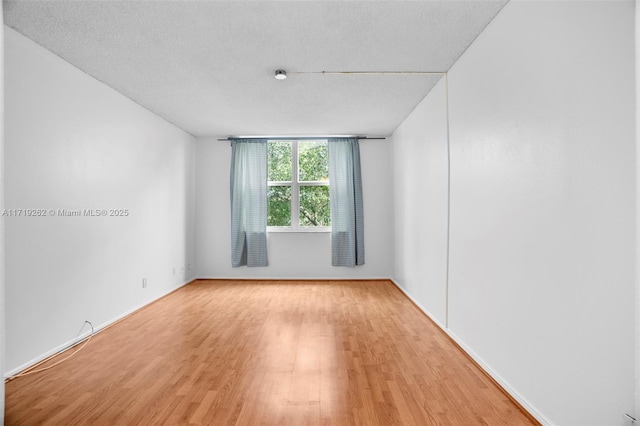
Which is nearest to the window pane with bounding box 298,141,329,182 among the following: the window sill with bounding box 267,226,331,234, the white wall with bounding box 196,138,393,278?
the white wall with bounding box 196,138,393,278

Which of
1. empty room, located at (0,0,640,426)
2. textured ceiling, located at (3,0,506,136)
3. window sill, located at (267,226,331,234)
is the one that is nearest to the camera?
empty room, located at (0,0,640,426)

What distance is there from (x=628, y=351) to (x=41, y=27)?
4.01 metres

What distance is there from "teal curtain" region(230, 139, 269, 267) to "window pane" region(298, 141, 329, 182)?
73cm

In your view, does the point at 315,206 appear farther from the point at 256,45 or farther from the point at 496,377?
the point at 496,377

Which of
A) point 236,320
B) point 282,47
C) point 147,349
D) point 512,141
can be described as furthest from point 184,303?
point 512,141

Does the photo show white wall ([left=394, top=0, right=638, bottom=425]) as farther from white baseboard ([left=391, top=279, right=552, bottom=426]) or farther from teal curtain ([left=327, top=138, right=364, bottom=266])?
teal curtain ([left=327, top=138, right=364, bottom=266])

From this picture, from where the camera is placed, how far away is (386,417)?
189 centimetres

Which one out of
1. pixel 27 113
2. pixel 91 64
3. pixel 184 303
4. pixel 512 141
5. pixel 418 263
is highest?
pixel 91 64

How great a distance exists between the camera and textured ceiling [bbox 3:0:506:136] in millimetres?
2299

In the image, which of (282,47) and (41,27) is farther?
(282,47)

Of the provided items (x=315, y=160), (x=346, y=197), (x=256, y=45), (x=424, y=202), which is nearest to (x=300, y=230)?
(x=346, y=197)

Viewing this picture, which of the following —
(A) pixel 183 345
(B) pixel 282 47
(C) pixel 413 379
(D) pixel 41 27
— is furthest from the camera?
(A) pixel 183 345

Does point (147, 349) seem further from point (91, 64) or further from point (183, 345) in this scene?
point (91, 64)

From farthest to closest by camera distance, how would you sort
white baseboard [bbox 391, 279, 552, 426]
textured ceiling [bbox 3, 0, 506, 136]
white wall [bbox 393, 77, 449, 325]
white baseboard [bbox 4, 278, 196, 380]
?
white wall [bbox 393, 77, 449, 325]
white baseboard [bbox 4, 278, 196, 380]
textured ceiling [bbox 3, 0, 506, 136]
white baseboard [bbox 391, 279, 552, 426]
